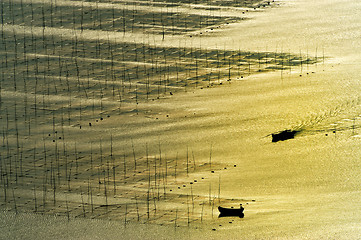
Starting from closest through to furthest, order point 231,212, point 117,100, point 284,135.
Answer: point 231,212, point 284,135, point 117,100

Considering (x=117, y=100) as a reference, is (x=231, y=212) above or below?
below

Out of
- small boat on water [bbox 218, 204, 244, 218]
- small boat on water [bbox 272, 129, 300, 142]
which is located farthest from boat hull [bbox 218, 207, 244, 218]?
small boat on water [bbox 272, 129, 300, 142]

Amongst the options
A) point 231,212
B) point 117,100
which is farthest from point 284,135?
point 117,100

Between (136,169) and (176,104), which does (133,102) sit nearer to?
→ (176,104)

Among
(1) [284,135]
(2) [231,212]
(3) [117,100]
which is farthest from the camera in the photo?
(3) [117,100]

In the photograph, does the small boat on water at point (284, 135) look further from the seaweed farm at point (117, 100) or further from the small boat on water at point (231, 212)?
the small boat on water at point (231, 212)

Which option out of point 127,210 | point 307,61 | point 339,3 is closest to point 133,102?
point 127,210

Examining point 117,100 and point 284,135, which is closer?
point 284,135

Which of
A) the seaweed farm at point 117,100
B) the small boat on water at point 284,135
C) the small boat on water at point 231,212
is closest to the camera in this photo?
the small boat on water at point 231,212

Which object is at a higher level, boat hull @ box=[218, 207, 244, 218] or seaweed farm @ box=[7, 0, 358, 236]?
seaweed farm @ box=[7, 0, 358, 236]

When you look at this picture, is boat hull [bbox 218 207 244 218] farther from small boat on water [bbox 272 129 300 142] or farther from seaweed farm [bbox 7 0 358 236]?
small boat on water [bbox 272 129 300 142]

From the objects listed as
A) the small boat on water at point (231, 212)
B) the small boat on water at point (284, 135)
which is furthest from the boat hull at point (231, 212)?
the small boat on water at point (284, 135)

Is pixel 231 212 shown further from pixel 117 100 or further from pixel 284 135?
pixel 117 100
